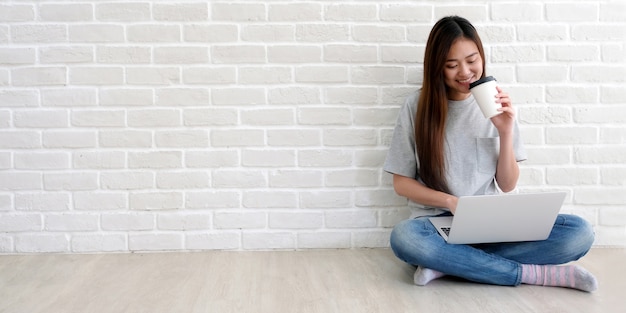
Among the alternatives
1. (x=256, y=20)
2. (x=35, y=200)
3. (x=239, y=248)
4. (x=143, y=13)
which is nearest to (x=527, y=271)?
(x=239, y=248)

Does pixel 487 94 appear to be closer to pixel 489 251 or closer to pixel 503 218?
pixel 503 218

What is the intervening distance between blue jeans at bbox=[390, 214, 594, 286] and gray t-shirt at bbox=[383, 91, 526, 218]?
0.18 metres

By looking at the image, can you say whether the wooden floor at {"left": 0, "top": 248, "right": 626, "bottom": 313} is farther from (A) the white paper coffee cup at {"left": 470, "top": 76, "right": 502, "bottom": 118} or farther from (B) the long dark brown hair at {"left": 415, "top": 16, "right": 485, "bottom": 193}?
(A) the white paper coffee cup at {"left": 470, "top": 76, "right": 502, "bottom": 118}

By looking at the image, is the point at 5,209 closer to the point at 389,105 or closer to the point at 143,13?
the point at 143,13

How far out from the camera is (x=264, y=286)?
2.03m

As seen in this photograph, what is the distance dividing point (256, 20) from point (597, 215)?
4.92ft

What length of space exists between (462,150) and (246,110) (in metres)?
0.80

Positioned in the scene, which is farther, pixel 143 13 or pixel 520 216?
pixel 143 13

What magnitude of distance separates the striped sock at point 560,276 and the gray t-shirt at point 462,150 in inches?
13.7

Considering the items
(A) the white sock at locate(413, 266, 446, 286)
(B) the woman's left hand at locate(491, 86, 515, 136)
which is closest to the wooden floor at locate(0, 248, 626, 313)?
(A) the white sock at locate(413, 266, 446, 286)

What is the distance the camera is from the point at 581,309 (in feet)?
5.77

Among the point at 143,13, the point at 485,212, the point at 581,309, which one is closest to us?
the point at 581,309

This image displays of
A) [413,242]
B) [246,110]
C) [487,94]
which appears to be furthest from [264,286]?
[487,94]

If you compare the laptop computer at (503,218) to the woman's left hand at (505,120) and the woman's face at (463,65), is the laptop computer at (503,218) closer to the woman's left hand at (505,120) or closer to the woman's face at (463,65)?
the woman's left hand at (505,120)
